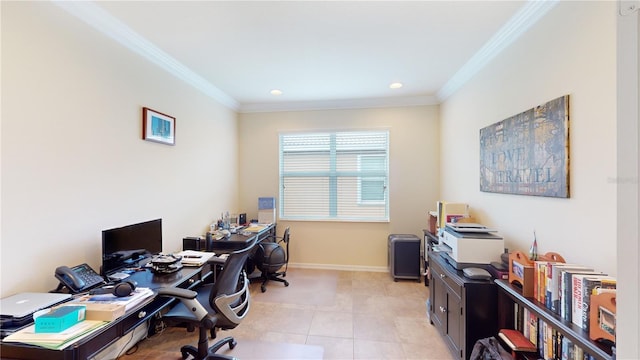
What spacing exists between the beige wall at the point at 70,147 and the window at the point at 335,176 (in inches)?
73.7

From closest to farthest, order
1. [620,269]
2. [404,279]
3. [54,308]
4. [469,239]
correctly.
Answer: [620,269] → [54,308] → [469,239] → [404,279]

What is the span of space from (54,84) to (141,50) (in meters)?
0.85

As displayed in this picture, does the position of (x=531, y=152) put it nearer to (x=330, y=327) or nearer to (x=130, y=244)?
(x=330, y=327)

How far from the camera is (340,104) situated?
3953 millimetres

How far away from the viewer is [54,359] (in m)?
1.06

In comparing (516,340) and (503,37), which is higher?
(503,37)

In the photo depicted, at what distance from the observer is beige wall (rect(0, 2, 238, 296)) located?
4.62 ft

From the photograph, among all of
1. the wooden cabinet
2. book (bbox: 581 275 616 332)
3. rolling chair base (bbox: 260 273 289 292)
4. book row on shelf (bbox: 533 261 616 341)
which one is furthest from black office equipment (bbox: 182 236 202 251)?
book (bbox: 581 275 616 332)

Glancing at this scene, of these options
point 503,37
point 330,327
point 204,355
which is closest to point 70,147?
point 204,355

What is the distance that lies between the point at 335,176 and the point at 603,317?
3302 mm

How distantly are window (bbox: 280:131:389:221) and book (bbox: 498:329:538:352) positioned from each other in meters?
2.43

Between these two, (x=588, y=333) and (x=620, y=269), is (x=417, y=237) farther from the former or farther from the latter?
(x=620, y=269)

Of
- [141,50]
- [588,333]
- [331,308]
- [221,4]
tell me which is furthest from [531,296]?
[141,50]

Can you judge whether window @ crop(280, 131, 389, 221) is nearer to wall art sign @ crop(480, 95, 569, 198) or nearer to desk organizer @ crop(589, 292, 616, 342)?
wall art sign @ crop(480, 95, 569, 198)
